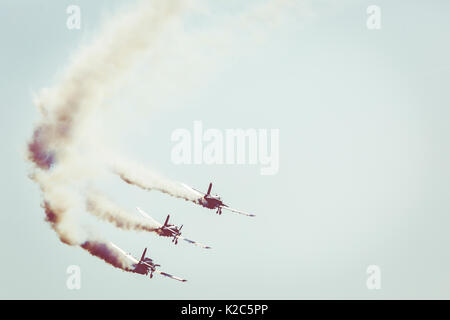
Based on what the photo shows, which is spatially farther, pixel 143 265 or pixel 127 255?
pixel 143 265

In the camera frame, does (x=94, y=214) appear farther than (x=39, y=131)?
Yes

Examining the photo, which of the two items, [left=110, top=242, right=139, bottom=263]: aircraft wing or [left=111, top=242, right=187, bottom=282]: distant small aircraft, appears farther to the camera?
[left=111, top=242, right=187, bottom=282]: distant small aircraft

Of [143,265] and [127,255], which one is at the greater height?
[127,255]

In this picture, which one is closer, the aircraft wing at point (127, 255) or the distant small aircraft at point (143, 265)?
the aircraft wing at point (127, 255)

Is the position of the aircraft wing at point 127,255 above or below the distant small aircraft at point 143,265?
above

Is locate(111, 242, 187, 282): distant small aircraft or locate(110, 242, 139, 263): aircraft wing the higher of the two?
locate(110, 242, 139, 263): aircraft wing
